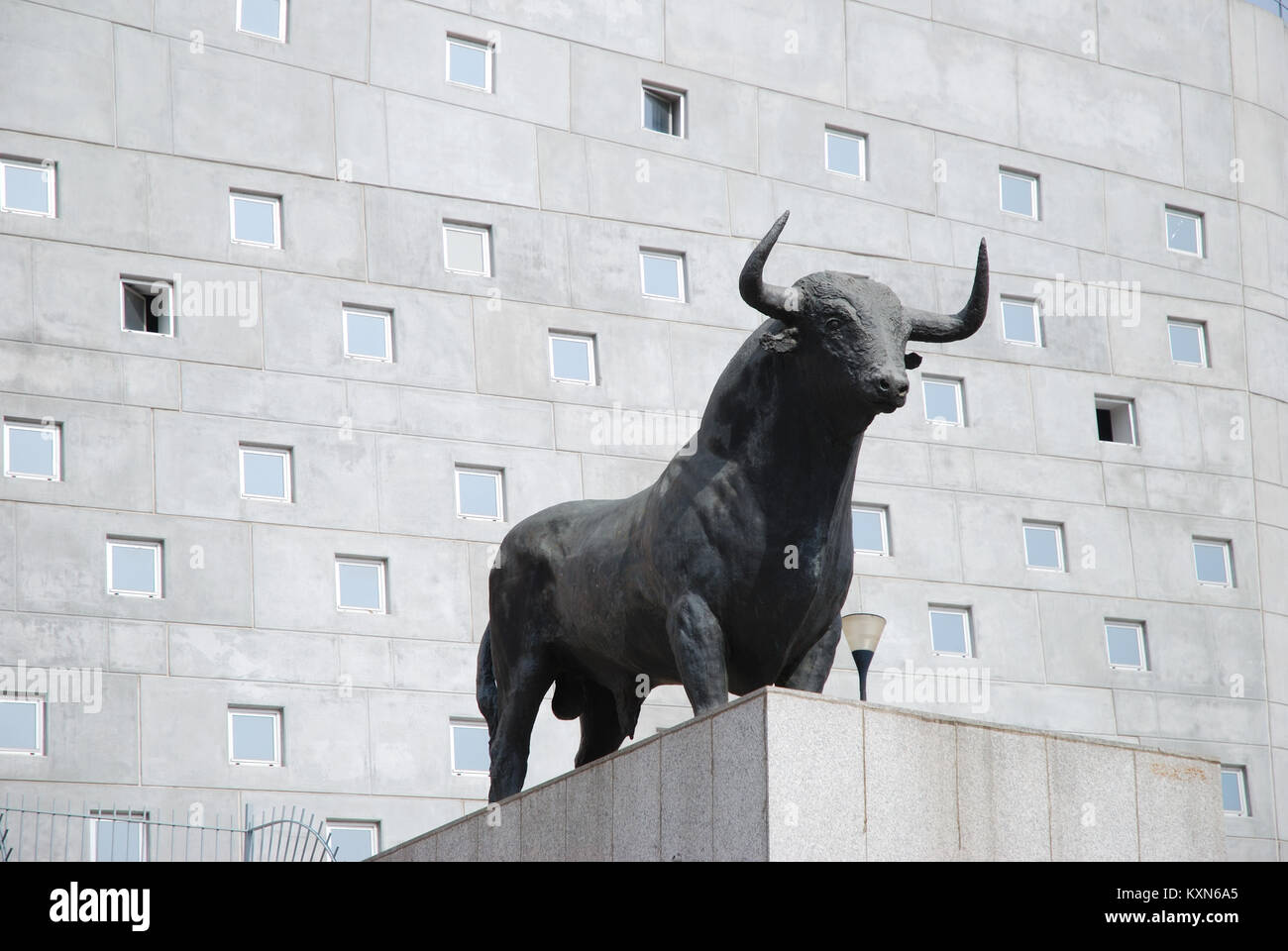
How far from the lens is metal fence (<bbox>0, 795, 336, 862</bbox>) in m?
22.7

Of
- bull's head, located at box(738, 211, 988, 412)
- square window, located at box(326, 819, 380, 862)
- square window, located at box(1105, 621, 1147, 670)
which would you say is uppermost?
square window, located at box(1105, 621, 1147, 670)

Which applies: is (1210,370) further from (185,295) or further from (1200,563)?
(185,295)

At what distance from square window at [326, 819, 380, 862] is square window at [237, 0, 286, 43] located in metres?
10.5

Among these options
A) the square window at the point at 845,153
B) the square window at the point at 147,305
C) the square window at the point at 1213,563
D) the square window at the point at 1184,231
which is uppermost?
the square window at the point at 845,153

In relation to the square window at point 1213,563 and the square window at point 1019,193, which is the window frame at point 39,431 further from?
the square window at point 1213,563

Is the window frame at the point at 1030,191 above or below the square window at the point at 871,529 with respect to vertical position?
above

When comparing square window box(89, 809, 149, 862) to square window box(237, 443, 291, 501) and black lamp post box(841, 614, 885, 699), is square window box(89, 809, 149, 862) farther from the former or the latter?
black lamp post box(841, 614, 885, 699)

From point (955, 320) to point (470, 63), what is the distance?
17221 millimetres

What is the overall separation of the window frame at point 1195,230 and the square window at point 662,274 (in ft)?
28.6

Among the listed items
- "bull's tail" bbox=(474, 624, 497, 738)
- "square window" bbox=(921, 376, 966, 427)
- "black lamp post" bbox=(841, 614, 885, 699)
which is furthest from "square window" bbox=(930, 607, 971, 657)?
"bull's tail" bbox=(474, 624, 497, 738)

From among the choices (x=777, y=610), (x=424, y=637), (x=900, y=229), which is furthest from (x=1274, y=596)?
(x=777, y=610)

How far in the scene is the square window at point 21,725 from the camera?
23094 mm

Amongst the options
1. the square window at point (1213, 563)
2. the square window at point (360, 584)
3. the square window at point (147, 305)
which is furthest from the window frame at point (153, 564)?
the square window at point (1213, 563)
